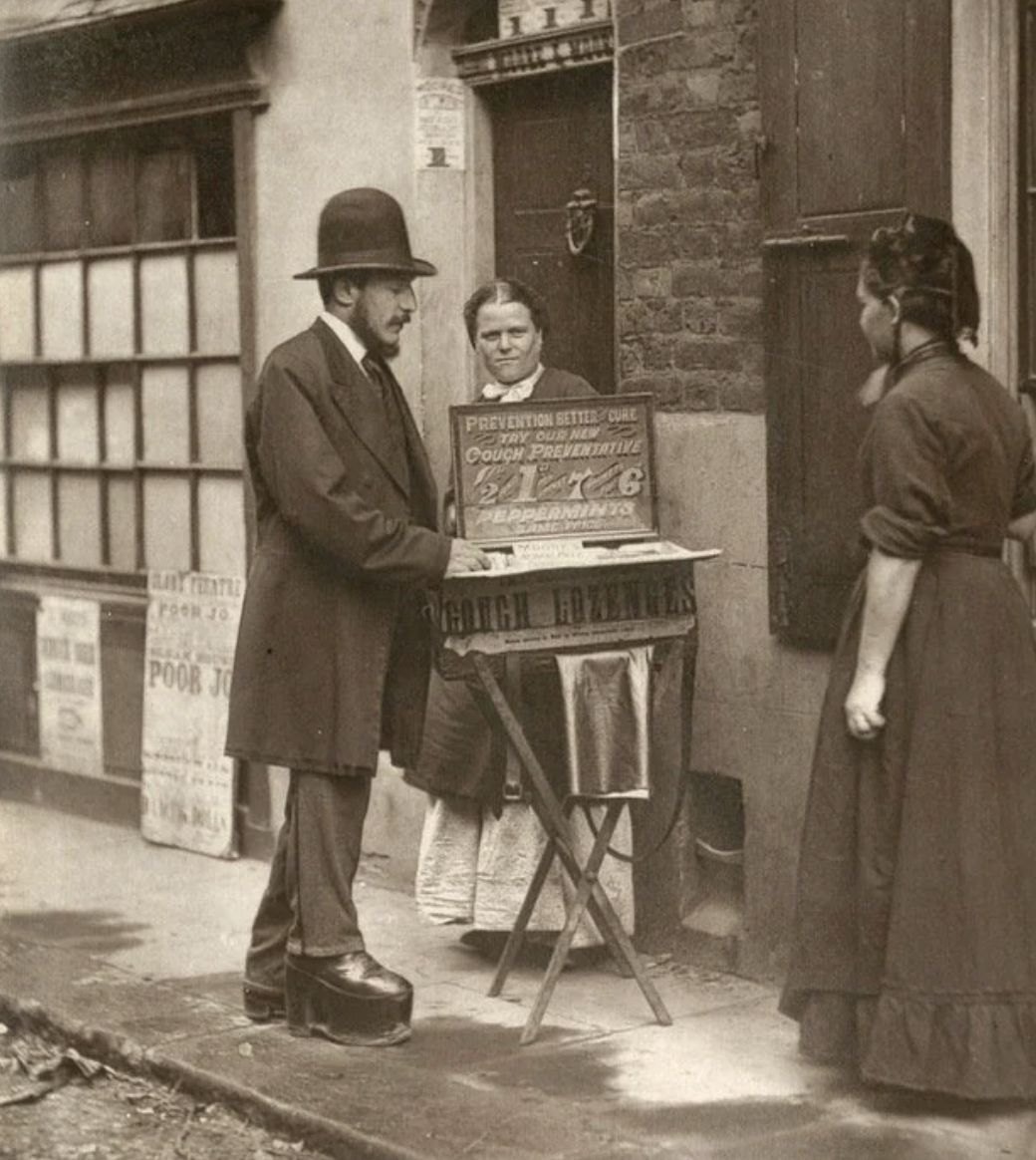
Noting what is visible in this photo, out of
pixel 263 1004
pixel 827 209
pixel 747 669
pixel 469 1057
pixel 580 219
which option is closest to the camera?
pixel 469 1057

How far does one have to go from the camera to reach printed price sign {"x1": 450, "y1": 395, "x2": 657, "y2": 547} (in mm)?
6047

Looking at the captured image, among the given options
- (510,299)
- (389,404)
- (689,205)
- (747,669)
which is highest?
(689,205)

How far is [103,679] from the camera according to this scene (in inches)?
392

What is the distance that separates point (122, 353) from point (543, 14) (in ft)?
9.70

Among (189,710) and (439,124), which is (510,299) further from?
(189,710)

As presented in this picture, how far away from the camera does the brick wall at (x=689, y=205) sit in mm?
6645

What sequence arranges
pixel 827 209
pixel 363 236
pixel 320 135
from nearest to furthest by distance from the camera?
pixel 363 236
pixel 827 209
pixel 320 135

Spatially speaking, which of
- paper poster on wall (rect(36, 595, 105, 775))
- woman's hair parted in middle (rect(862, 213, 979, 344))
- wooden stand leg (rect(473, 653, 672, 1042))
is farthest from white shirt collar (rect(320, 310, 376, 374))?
paper poster on wall (rect(36, 595, 105, 775))

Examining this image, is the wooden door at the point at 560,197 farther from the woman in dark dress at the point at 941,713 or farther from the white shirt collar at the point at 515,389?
the woman in dark dress at the point at 941,713

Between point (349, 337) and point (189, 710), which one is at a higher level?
point (349, 337)

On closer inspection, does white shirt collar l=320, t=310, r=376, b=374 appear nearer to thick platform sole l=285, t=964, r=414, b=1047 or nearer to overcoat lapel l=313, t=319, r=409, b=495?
overcoat lapel l=313, t=319, r=409, b=495

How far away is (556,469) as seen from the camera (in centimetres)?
611

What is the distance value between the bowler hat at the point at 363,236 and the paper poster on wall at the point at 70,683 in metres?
4.12

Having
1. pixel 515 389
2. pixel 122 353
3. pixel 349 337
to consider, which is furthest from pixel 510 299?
pixel 122 353
